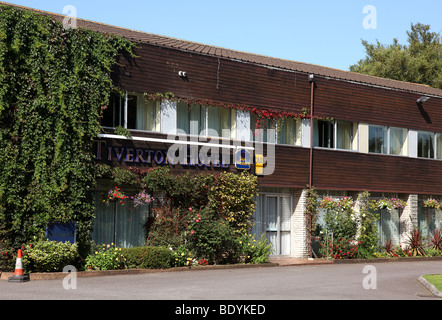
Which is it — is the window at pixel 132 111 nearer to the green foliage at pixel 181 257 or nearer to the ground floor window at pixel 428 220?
the green foliage at pixel 181 257

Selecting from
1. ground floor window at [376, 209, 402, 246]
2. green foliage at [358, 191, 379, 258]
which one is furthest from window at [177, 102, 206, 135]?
ground floor window at [376, 209, 402, 246]

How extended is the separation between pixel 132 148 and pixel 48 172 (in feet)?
10.5

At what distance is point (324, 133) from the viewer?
27.2 m

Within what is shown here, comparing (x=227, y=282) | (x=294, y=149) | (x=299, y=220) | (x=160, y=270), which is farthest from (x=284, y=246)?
(x=227, y=282)

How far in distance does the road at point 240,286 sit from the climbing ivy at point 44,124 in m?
2.59

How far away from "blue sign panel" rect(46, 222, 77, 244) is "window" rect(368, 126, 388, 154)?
47.1ft

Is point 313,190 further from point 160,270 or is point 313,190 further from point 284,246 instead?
point 160,270

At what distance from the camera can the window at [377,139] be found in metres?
28.6

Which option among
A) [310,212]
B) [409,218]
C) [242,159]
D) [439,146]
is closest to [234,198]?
[242,159]

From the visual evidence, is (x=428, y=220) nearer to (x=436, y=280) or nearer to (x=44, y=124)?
(x=436, y=280)

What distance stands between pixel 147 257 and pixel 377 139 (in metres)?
13.6

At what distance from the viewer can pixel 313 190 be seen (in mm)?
25922

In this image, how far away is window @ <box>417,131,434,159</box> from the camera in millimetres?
30547

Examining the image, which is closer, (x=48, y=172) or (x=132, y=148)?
(x=48, y=172)
